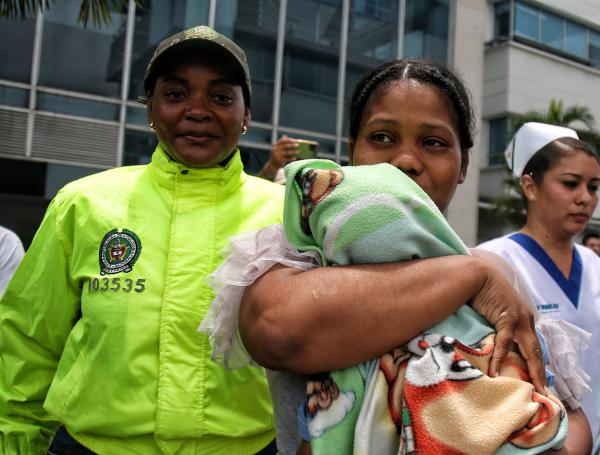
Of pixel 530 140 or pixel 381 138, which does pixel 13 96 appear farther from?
pixel 381 138

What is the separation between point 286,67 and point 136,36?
279 cm

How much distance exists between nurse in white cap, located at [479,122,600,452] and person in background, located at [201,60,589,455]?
4.77 feet

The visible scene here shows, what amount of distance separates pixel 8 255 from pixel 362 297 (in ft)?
10.4

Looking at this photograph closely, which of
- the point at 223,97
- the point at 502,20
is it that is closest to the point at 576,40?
the point at 502,20

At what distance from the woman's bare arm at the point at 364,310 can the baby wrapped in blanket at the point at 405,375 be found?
26 millimetres

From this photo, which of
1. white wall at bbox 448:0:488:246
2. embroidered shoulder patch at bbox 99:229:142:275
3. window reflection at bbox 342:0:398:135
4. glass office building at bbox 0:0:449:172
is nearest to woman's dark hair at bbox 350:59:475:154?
embroidered shoulder patch at bbox 99:229:142:275

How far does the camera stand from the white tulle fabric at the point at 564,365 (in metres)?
1.20

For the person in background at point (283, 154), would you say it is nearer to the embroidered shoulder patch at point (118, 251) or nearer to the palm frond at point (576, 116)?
the embroidered shoulder patch at point (118, 251)

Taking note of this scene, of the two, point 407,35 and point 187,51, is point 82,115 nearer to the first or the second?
point 407,35

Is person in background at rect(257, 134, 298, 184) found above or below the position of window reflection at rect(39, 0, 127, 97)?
below

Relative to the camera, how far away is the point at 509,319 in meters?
1.01

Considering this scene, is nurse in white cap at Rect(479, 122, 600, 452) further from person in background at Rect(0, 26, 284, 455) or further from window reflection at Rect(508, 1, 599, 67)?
window reflection at Rect(508, 1, 599, 67)

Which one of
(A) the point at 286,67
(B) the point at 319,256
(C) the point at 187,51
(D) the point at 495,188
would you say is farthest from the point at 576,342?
(D) the point at 495,188

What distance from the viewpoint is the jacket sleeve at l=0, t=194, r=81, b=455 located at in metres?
1.71
